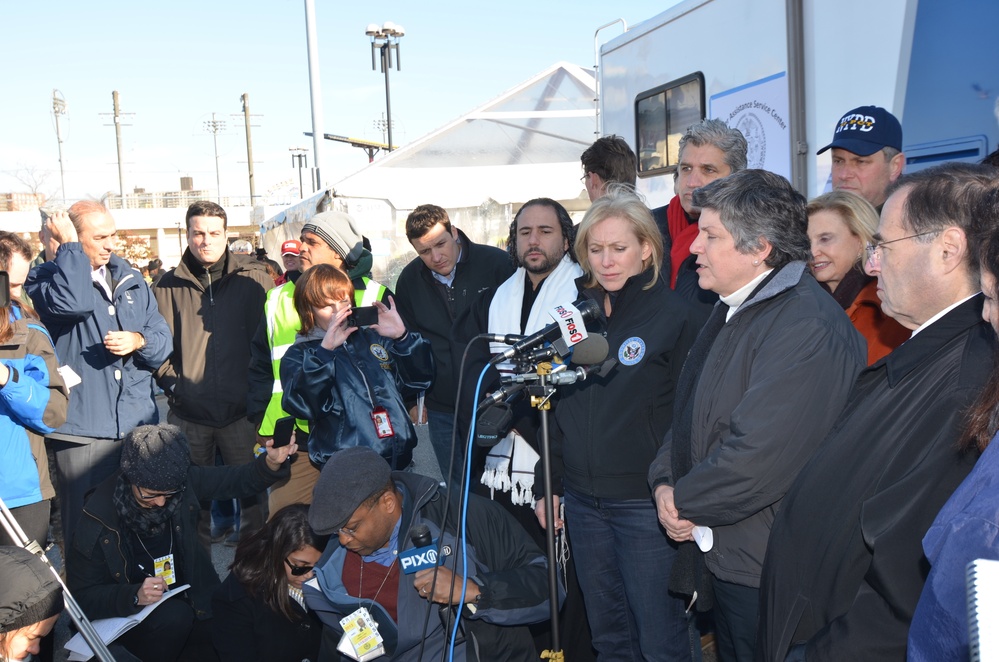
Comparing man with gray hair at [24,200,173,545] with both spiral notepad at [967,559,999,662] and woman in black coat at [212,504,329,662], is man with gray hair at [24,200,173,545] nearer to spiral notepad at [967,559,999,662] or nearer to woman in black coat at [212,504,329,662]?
woman in black coat at [212,504,329,662]

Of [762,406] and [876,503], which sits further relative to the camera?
[762,406]

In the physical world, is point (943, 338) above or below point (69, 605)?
above

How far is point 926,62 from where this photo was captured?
367 centimetres

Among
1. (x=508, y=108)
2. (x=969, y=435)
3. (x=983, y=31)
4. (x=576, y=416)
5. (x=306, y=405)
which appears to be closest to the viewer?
(x=969, y=435)

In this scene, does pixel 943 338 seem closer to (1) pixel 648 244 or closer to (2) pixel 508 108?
(1) pixel 648 244

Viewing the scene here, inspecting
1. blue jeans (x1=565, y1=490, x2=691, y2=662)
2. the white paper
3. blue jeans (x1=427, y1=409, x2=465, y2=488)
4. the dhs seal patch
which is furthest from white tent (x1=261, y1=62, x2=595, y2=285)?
blue jeans (x1=565, y1=490, x2=691, y2=662)

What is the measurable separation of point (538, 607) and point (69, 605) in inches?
62.0

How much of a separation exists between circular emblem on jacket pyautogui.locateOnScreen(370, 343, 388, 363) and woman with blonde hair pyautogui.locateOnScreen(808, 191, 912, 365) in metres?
1.96

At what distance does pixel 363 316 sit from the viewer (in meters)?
3.83

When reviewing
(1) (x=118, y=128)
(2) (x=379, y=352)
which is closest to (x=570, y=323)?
(2) (x=379, y=352)

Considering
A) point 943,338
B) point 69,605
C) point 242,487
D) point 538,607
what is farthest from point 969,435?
point 242,487

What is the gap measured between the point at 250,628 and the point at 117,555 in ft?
2.19

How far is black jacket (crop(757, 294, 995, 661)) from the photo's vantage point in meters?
1.56

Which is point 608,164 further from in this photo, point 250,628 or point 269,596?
point 250,628
